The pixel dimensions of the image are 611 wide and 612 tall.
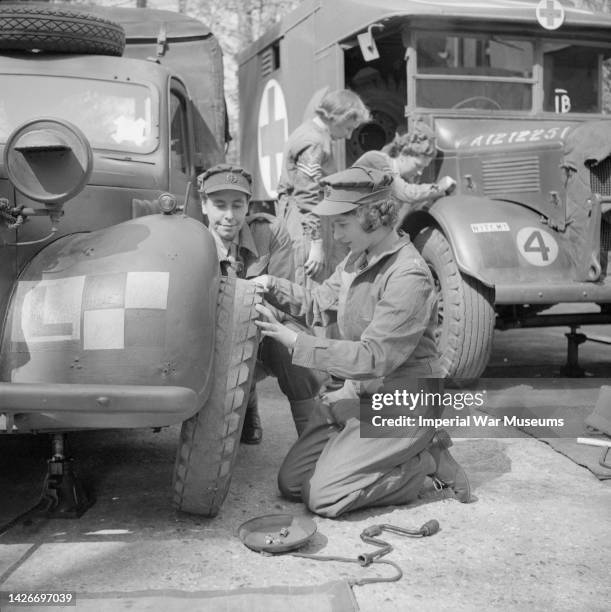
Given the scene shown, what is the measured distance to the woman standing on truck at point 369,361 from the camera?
10.4 feet

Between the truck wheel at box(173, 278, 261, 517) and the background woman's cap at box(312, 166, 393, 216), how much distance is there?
1.57 feet

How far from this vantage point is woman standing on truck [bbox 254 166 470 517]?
3182 millimetres

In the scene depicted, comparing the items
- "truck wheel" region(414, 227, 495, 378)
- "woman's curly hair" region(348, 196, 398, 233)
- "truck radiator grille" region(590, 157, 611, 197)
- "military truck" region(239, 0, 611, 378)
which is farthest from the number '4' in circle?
"woman's curly hair" region(348, 196, 398, 233)

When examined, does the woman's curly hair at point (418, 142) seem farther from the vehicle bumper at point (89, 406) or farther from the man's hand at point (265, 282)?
the vehicle bumper at point (89, 406)

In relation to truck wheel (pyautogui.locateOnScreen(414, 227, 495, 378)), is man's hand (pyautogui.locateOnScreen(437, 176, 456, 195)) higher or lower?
higher

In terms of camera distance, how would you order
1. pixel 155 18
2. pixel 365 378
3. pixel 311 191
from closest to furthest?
pixel 365 378 → pixel 311 191 → pixel 155 18

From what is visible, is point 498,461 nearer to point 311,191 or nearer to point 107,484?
point 107,484

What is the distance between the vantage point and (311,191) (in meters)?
5.47

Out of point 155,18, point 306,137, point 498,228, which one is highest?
point 155,18

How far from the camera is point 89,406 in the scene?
2.59 m

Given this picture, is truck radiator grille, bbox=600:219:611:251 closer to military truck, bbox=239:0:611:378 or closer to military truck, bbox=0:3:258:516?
military truck, bbox=239:0:611:378

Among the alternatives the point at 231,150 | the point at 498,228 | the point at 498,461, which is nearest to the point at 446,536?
the point at 498,461

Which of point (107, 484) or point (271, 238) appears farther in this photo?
point (271, 238)

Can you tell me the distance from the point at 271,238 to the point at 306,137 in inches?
60.7
